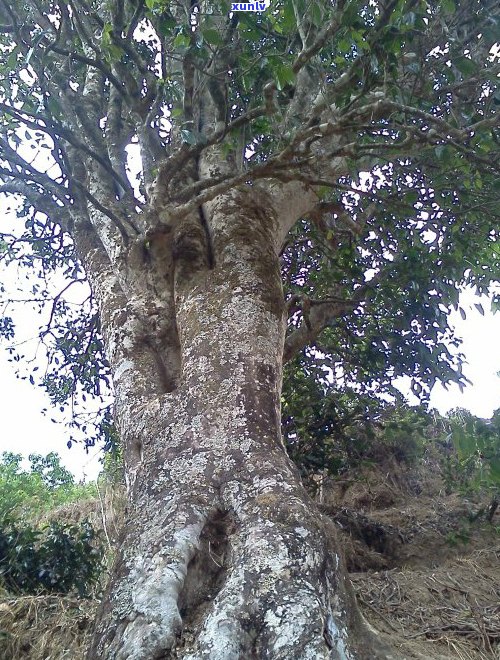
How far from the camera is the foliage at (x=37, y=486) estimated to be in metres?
7.23

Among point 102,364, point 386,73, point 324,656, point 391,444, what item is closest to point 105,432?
point 102,364

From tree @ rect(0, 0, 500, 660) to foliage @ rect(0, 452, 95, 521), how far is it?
228 centimetres

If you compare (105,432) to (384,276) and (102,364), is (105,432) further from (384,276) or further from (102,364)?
(384,276)

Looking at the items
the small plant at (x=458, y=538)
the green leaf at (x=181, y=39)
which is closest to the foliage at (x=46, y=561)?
the small plant at (x=458, y=538)

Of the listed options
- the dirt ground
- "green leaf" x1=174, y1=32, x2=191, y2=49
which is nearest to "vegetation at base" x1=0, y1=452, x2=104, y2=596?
the dirt ground

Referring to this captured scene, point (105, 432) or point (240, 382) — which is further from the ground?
point (105, 432)

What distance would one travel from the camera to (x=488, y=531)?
521cm

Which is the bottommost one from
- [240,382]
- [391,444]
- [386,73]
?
[240,382]

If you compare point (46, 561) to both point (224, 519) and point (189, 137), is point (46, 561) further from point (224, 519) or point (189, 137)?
point (189, 137)

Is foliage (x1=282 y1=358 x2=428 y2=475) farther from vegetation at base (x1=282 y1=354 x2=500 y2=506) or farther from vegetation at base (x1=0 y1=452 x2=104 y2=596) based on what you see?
vegetation at base (x1=0 y1=452 x2=104 y2=596)

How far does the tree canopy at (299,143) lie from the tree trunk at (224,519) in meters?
0.79

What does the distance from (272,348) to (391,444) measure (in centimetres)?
448

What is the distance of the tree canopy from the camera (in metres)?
3.43

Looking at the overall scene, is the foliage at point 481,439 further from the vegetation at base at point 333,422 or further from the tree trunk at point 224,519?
the vegetation at base at point 333,422
